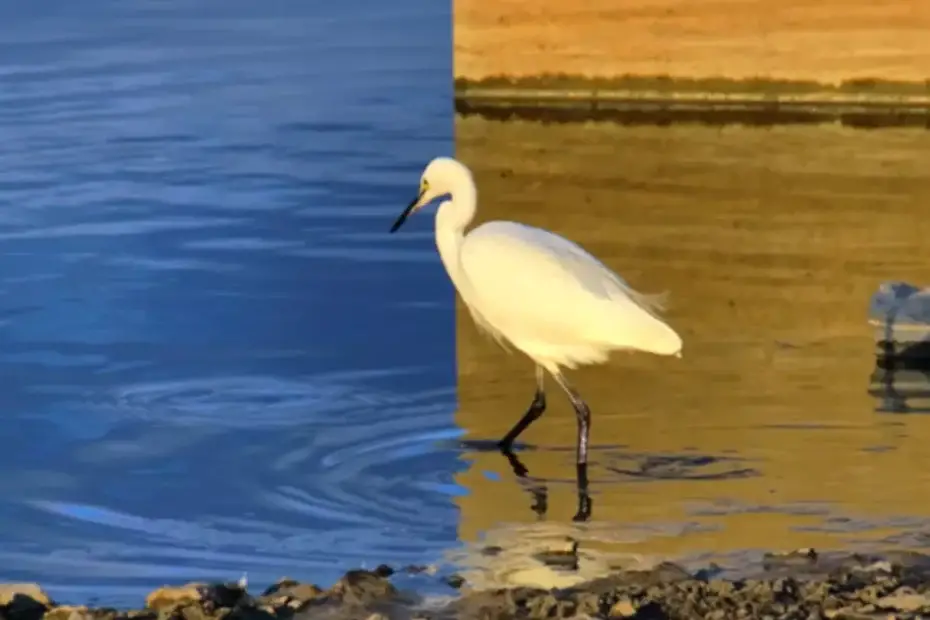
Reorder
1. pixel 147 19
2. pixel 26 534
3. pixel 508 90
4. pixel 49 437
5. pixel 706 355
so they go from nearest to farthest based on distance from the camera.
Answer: pixel 26 534 → pixel 49 437 → pixel 706 355 → pixel 508 90 → pixel 147 19

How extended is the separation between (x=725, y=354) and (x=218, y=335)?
267 centimetres

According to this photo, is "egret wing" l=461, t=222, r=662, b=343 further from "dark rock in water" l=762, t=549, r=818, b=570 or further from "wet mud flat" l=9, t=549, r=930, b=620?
"wet mud flat" l=9, t=549, r=930, b=620

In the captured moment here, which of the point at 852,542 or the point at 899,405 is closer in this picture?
the point at 852,542

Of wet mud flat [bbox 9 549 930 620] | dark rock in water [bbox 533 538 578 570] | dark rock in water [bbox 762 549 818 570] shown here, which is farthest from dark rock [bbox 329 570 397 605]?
dark rock in water [bbox 762 549 818 570]

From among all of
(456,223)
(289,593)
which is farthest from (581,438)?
(289,593)

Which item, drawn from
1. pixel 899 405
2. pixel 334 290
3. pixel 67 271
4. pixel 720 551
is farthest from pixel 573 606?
pixel 67 271

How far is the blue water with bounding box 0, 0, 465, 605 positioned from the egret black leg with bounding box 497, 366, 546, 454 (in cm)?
30

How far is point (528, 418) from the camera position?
29.2ft

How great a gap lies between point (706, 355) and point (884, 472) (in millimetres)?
2323

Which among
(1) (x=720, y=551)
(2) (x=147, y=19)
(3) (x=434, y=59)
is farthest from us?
(2) (x=147, y=19)

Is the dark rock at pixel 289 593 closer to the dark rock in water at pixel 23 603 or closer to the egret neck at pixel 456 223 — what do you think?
the dark rock in water at pixel 23 603

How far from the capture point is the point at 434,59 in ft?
88.5

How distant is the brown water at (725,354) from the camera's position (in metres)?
7.71

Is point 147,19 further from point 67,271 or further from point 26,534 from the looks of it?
point 26,534
